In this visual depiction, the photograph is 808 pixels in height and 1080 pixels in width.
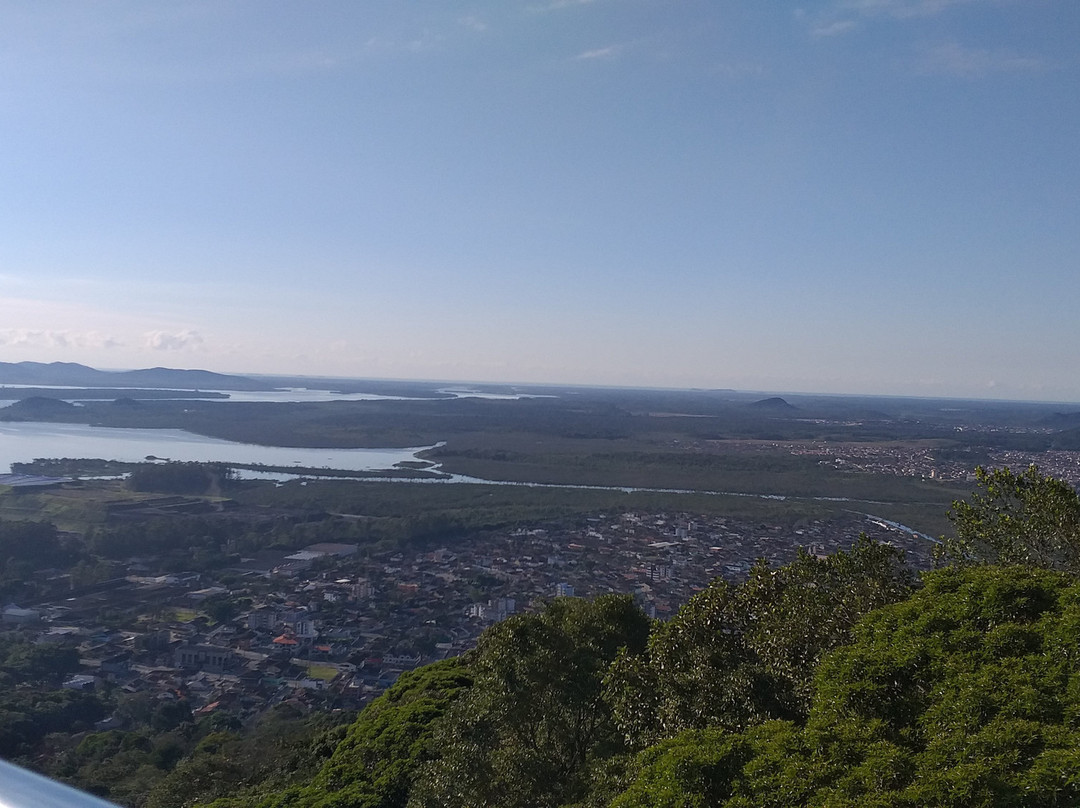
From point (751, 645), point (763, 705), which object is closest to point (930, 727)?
point (763, 705)

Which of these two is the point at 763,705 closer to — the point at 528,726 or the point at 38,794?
the point at 528,726

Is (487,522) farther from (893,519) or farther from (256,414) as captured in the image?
(256,414)

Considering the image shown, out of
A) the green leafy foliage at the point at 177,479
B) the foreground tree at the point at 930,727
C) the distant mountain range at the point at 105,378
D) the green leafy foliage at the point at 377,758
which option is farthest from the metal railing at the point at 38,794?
the distant mountain range at the point at 105,378

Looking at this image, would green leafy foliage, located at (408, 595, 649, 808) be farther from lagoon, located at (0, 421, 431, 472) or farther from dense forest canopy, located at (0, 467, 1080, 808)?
lagoon, located at (0, 421, 431, 472)

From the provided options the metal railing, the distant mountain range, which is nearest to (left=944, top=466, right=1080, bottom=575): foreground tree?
the metal railing

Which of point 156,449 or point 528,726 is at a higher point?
point 528,726

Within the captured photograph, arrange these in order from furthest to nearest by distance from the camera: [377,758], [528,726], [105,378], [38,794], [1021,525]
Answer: [105,378], [377,758], [1021,525], [528,726], [38,794]

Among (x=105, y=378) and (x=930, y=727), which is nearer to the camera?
(x=930, y=727)
